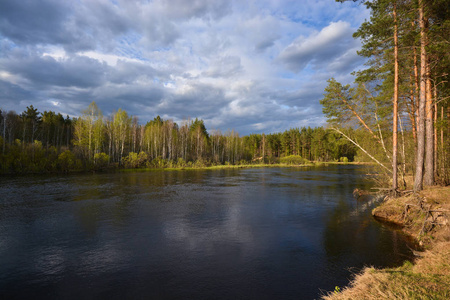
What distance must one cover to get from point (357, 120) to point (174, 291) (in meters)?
16.5

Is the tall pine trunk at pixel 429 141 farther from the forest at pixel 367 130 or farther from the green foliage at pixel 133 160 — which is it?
the green foliage at pixel 133 160

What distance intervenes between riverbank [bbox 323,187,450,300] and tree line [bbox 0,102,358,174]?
7.33 m

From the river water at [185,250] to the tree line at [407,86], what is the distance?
5.34 m

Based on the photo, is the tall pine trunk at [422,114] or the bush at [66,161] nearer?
the tall pine trunk at [422,114]

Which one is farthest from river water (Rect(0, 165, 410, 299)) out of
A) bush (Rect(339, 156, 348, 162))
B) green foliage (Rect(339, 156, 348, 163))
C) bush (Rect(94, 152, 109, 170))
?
green foliage (Rect(339, 156, 348, 163))

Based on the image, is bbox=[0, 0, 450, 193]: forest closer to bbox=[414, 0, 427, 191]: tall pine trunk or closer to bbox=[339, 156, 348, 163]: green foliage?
bbox=[414, 0, 427, 191]: tall pine trunk

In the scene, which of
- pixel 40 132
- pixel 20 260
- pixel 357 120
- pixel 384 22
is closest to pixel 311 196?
pixel 357 120

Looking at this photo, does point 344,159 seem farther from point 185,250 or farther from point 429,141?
point 185,250

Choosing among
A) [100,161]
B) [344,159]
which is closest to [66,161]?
[100,161]

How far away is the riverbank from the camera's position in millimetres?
4496

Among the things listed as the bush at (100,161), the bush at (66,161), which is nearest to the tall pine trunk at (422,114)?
the bush at (66,161)

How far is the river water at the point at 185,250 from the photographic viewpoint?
7.29 m

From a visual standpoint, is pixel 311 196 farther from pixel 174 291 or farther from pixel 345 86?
pixel 174 291

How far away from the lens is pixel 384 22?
14219mm
